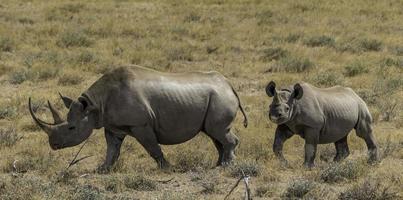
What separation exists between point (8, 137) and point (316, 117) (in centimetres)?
452

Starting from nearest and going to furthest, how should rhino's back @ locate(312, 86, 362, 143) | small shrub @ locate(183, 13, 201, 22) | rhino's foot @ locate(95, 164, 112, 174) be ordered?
rhino's foot @ locate(95, 164, 112, 174) → rhino's back @ locate(312, 86, 362, 143) → small shrub @ locate(183, 13, 201, 22)

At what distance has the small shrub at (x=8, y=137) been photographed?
1107 centimetres

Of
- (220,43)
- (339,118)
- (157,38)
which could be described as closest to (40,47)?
(157,38)

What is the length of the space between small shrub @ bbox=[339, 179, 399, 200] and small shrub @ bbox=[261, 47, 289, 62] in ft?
40.8

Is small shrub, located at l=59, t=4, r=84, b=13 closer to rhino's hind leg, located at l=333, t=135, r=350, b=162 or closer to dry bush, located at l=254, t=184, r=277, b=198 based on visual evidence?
rhino's hind leg, located at l=333, t=135, r=350, b=162

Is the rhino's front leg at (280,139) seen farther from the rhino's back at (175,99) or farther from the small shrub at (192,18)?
the small shrub at (192,18)

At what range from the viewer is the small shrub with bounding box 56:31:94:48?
2194 cm

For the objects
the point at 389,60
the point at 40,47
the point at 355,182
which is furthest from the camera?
the point at 40,47

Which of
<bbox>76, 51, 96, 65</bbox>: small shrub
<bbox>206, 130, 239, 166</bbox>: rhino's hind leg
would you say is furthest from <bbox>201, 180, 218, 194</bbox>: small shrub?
<bbox>76, 51, 96, 65</bbox>: small shrub

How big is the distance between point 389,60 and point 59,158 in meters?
11.9

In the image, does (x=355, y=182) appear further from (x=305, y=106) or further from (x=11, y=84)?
(x=11, y=84)

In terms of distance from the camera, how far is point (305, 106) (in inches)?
381

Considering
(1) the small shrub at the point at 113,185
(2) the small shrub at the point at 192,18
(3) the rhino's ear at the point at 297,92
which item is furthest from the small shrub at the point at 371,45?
(1) the small shrub at the point at 113,185

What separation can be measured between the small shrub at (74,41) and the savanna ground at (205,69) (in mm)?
34
